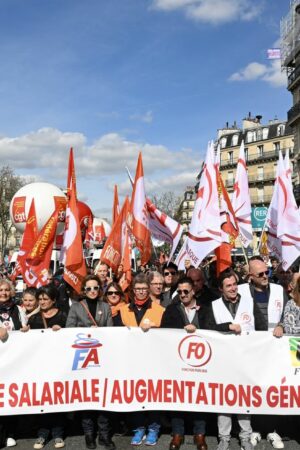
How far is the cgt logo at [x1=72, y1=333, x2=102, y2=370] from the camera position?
5.16 meters

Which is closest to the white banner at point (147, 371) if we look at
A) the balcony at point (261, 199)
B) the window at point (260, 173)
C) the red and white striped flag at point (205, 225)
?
the red and white striped flag at point (205, 225)

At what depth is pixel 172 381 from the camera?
5113 mm

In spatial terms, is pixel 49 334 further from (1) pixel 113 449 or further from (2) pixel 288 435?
(2) pixel 288 435

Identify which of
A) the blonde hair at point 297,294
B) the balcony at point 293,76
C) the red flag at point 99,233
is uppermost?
Result: the balcony at point 293,76

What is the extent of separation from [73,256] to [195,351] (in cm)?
238

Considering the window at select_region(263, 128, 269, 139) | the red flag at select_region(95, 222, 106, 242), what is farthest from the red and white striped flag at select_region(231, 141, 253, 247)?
the window at select_region(263, 128, 269, 139)

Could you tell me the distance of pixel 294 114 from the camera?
45.4m

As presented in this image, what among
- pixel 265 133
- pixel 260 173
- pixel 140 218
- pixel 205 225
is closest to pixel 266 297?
pixel 205 225

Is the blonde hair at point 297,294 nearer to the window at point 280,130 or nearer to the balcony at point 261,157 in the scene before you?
the balcony at point 261,157

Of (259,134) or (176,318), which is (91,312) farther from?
(259,134)

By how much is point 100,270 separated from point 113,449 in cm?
345

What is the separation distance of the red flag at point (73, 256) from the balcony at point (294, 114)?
4073 centimetres

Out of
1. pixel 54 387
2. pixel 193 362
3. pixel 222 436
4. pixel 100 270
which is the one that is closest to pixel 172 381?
pixel 193 362

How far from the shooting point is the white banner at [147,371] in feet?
16.4
